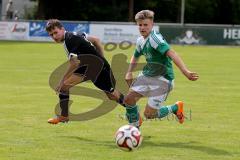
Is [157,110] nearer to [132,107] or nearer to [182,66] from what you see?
[132,107]

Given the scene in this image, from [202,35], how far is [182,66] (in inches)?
1419

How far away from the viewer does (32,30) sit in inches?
1805

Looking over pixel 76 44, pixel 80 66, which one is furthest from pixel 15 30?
pixel 76 44

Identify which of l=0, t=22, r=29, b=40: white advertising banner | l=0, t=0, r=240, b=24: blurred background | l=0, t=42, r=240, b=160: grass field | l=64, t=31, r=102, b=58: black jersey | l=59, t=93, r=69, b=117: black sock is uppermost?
l=64, t=31, r=102, b=58: black jersey

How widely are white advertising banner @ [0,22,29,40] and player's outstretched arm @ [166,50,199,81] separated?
3775 cm

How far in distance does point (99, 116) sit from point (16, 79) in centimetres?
805

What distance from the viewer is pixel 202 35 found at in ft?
144

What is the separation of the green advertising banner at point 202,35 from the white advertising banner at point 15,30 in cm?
998

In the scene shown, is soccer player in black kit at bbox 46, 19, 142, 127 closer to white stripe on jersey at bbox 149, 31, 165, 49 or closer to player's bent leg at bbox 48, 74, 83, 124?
player's bent leg at bbox 48, 74, 83, 124

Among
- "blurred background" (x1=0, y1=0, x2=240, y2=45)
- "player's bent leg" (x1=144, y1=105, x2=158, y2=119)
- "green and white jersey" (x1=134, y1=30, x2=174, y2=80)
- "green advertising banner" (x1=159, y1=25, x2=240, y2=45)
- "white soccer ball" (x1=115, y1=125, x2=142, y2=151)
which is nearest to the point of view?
"white soccer ball" (x1=115, y1=125, x2=142, y2=151)

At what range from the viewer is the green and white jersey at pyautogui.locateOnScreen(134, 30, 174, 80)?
344 inches

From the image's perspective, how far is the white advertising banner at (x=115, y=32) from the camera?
142ft

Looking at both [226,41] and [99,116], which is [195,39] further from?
[99,116]

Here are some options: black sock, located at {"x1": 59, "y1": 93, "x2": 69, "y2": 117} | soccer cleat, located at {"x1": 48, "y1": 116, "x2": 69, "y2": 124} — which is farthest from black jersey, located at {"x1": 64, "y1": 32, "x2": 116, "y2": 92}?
soccer cleat, located at {"x1": 48, "y1": 116, "x2": 69, "y2": 124}
